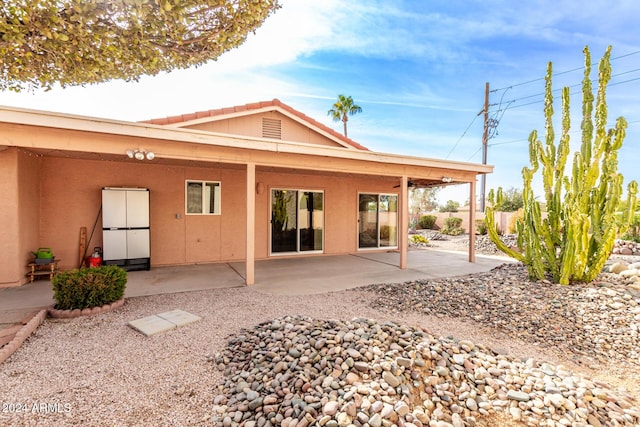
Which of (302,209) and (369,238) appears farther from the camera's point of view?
(369,238)

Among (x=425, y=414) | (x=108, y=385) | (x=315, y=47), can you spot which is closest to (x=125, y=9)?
(x=108, y=385)

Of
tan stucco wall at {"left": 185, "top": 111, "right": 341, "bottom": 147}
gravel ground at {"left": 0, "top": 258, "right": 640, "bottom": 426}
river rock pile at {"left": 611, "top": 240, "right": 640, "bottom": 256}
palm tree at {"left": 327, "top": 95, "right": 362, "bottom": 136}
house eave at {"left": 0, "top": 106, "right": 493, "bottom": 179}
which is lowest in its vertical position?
gravel ground at {"left": 0, "top": 258, "right": 640, "bottom": 426}

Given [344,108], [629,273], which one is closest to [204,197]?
[629,273]

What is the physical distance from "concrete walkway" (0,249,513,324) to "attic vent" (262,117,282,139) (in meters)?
3.91

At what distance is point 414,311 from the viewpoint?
4.80 meters

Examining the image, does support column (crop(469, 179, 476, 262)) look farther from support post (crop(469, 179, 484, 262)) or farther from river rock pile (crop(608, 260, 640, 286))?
river rock pile (crop(608, 260, 640, 286))

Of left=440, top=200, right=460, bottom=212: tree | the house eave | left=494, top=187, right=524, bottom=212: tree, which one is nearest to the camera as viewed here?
the house eave

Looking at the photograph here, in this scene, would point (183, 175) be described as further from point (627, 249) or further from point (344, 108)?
point (344, 108)

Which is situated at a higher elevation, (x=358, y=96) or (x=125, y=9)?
(x=358, y=96)

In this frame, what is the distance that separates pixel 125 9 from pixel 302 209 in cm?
632

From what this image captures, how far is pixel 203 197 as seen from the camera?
27.6 ft

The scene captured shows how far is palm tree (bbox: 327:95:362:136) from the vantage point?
23984mm

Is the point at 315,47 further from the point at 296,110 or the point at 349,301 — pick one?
the point at 349,301

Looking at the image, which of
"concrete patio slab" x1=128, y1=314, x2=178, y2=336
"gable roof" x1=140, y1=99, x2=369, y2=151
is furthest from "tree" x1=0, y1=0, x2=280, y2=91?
"concrete patio slab" x1=128, y1=314, x2=178, y2=336
